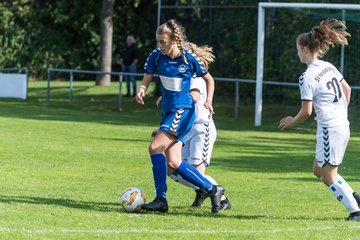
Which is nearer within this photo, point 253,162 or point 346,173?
point 346,173

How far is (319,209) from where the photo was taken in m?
10.9

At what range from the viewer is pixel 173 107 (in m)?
10.2

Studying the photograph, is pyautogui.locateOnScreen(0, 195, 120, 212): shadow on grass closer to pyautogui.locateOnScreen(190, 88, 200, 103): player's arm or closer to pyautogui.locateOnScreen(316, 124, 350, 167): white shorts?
pyautogui.locateOnScreen(190, 88, 200, 103): player's arm

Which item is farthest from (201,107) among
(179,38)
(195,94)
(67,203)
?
(67,203)

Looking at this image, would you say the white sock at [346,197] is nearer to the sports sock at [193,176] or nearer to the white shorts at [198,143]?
the sports sock at [193,176]

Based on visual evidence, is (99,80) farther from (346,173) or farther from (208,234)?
(208,234)

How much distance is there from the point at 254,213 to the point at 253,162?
596 centimetres

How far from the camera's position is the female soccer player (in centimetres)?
1023

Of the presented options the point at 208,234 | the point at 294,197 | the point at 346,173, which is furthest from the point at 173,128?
the point at 346,173

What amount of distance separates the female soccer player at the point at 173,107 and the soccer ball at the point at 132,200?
0.09 metres

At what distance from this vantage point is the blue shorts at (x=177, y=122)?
1022cm

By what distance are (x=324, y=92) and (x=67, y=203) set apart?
2.93 m

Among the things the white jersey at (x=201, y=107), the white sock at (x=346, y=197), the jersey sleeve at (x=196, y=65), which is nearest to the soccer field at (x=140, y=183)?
the white sock at (x=346, y=197)

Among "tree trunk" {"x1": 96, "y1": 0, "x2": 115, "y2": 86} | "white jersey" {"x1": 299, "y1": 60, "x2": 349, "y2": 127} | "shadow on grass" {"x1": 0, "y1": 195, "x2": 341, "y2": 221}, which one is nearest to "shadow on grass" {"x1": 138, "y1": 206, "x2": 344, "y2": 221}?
"shadow on grass" {"x1": 0, "y1": 195, "x2": 341, "y2": 221}
